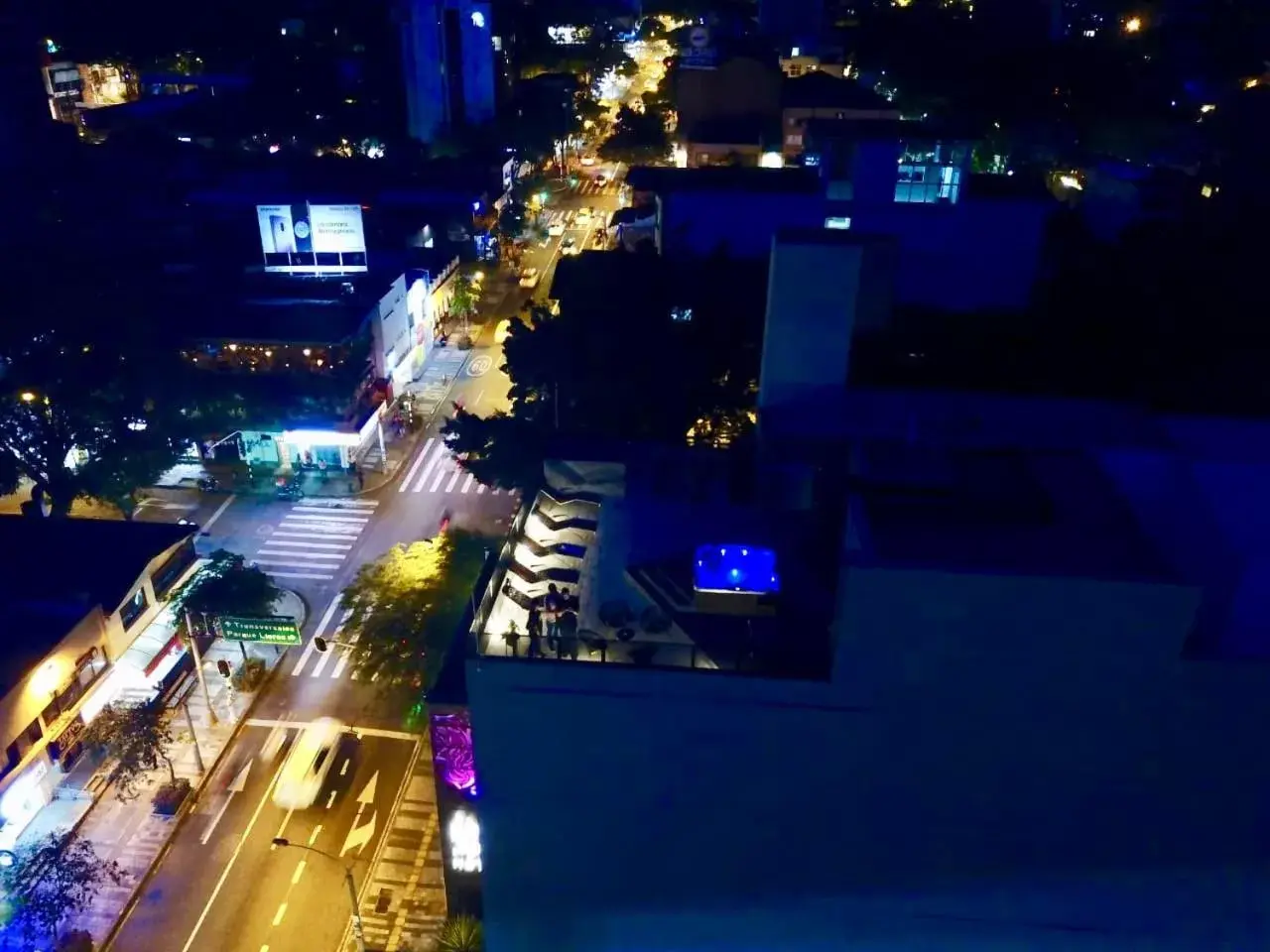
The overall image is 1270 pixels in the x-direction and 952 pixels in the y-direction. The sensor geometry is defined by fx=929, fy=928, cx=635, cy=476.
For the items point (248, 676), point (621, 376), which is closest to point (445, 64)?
point (621, 376)

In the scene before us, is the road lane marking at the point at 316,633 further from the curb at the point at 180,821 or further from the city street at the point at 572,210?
the city street at the point at 572,210

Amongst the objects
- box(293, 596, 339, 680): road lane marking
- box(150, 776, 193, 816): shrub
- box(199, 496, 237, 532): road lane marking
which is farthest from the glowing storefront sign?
box(199, 496, 237, 532): road lane marking

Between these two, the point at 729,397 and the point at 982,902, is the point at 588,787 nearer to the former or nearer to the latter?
the point at 982,902

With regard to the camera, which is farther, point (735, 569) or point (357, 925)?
point (357, 925)

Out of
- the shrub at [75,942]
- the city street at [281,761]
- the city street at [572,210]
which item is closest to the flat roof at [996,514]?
the city street at [281,761]

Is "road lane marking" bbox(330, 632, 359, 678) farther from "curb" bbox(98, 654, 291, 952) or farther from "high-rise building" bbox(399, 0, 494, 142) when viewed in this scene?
"high-rise building" bbox(399, 0, 494, 142)

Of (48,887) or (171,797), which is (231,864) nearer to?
(171,797)

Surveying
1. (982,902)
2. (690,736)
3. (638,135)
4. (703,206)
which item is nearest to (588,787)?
(690,736)
